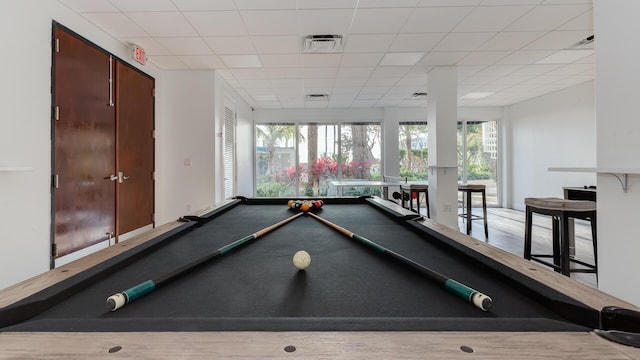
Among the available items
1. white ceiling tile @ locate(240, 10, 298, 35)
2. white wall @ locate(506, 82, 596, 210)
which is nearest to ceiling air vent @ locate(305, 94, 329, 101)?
white ceiling tile @ locate(240, 10, 298, 35)

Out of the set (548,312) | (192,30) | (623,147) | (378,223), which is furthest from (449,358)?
(192,30)

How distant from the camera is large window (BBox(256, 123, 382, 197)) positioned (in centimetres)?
748

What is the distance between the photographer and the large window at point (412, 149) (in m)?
7.41

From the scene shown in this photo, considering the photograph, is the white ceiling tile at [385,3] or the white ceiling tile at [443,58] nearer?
the white ceiling tile at [385,3]

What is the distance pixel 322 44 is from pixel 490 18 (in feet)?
5.95

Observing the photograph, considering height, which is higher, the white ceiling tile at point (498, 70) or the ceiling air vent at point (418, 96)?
the ceiling air vent at point (418, 96)

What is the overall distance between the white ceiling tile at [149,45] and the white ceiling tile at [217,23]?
0.71 meters

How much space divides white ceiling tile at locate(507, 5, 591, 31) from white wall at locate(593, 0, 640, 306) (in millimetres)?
1400

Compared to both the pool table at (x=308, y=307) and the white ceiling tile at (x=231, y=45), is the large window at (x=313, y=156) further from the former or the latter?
the pool table at (x=308, y=307)

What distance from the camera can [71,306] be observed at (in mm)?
801

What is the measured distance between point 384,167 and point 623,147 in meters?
5.65

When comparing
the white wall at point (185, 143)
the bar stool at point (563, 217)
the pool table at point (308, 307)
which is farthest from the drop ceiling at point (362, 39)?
the pool table at point (308, 307)

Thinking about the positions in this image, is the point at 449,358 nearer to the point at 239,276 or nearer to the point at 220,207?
the point at 239,276

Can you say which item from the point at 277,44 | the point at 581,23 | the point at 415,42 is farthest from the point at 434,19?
the point at 277,44
